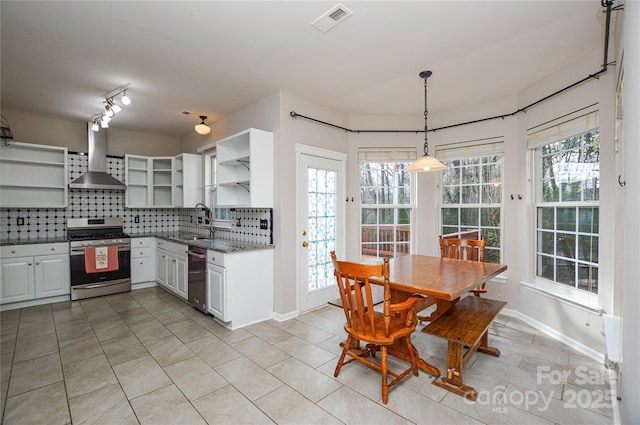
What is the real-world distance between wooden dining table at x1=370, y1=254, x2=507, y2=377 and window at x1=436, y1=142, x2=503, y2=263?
115cm

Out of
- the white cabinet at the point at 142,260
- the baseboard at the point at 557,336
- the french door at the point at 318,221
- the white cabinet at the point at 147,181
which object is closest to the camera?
the baseboard at the point at 557,336

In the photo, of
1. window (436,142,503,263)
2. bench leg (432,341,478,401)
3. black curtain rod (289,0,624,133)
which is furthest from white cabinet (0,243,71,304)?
window (436,142,503,263)

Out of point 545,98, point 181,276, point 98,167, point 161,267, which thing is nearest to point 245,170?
point 181,276

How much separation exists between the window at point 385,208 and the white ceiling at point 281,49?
3.23 ft

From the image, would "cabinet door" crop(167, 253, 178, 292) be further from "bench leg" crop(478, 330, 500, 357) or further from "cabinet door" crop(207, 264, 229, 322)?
"bench leg" crop(478, 330, 500, 357)

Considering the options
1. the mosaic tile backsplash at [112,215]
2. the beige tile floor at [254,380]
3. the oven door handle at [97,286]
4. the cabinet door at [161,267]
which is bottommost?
the beige tile floor at [254,380]

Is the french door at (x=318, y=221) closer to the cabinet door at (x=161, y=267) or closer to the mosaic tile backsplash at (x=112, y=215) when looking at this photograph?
the mosaic tile backsplash at (x=112, y=215)

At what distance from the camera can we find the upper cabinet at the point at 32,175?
4.11 metres

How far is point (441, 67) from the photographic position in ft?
9.64

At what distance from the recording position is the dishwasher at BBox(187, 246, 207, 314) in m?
3.53

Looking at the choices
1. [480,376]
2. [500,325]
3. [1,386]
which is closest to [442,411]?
[480,376]

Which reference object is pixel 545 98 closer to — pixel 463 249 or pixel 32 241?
pixel 463 249

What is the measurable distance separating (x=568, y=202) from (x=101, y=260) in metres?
6.06

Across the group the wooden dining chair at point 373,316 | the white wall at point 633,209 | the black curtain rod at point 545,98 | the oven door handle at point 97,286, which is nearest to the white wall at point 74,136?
the oven door handle at point 97,286
